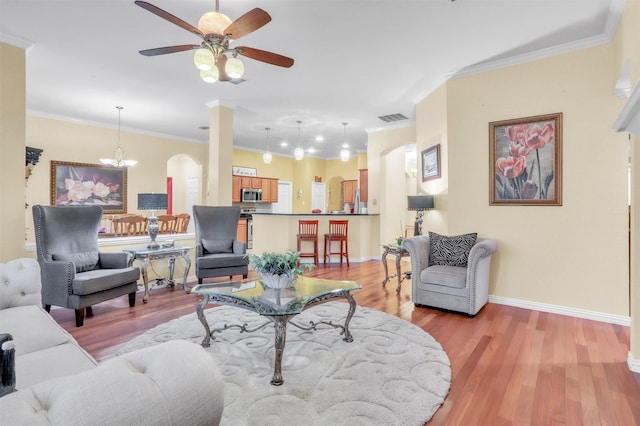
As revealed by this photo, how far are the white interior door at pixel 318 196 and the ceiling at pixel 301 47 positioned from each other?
4.89 meters

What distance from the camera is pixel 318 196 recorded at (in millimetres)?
11055

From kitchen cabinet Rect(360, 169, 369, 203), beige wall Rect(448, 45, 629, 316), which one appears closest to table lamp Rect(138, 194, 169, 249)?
beige wall Rect(448, 45, 629, 316)

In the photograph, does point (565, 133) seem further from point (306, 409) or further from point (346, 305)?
point (306, 409)

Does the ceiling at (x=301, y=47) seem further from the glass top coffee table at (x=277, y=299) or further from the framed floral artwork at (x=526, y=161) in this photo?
the glass top coffee table at (x=277, y=299)

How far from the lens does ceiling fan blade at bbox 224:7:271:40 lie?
2256 mm

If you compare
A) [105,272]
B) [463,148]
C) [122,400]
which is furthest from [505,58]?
[105,272]

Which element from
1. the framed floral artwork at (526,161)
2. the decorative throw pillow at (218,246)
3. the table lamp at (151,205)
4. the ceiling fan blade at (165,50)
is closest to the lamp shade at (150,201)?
the table lamp at (151,205)

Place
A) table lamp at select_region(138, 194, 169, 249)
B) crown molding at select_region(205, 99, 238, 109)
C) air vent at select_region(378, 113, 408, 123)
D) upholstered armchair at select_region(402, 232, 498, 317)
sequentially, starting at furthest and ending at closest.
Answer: air vent at select_region(378, 113, 408, 123) → crown molding at select_region(205, 99, 238, 109) → table lamp at select_region(138, 194, 169, 249) → upholstered armchair at select_region(402, 232, 498, 317)

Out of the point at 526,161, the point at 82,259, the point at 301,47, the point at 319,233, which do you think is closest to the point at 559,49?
the point at 526,161

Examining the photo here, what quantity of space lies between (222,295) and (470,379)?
6.19 feet

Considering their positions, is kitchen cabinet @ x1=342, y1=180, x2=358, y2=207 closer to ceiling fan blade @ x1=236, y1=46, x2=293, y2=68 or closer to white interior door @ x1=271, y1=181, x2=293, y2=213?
white interior door @ x1=271, y1=181, x2=293, y2=213

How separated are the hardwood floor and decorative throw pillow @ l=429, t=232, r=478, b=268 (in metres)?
0.60

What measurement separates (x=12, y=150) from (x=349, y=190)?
8.21 m

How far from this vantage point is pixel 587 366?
8.04 ft
